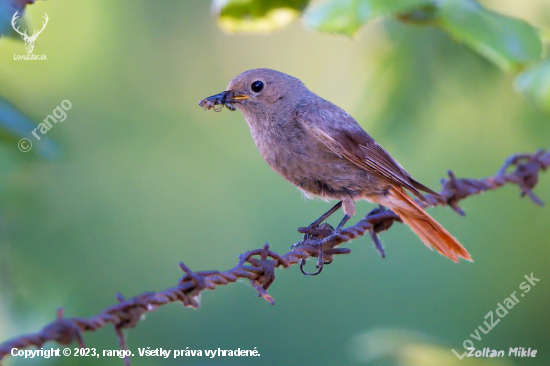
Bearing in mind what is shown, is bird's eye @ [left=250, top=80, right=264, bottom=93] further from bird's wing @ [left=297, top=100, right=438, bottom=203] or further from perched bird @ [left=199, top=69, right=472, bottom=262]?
bird's wing @ [left=297, top=100, right=438, bottom=203]

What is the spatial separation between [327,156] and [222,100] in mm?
726

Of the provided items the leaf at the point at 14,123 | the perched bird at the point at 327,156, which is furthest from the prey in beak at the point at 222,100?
the leaf at the point at 14,123

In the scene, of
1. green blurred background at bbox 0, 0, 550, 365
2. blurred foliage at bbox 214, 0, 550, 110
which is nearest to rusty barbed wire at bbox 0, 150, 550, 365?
blurred foliage at bbox 214, 0, 550, 110

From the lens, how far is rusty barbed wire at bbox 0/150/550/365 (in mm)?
1894

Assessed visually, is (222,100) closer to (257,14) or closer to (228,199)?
(257,14)

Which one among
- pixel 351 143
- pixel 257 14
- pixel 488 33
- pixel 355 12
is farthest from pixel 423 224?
pixel 257 14

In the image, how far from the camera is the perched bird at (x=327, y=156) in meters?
3.51

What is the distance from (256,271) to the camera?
2.54 meters

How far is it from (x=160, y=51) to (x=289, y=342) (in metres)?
4.58

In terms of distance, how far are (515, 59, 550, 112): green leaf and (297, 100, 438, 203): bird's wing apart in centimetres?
102

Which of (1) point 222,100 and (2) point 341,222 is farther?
(1) point 222,100

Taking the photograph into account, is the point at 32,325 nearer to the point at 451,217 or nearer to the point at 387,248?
the point at 387,248

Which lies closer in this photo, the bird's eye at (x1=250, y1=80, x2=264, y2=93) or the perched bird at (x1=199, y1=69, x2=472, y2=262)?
the perched bird at (x1=199, y1=69, x2=472, y2=262)

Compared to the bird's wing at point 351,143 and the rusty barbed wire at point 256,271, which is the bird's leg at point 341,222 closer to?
the rusty barbed wire at point 256,271
